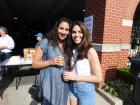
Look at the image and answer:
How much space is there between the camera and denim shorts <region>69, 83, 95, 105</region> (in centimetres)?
242

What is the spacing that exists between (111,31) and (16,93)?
11.1 feet

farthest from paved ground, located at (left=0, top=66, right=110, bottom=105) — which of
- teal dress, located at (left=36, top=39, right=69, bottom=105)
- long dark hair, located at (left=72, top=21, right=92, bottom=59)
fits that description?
long dark hair, located at (left=72, top=21, right=92, bottom=59)

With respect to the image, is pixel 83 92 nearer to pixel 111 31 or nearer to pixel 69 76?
pixel 69 76

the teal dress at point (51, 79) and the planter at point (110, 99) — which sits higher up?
the teal dress at point (51, 79)

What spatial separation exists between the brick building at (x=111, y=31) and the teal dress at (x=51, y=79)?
11.4 ft

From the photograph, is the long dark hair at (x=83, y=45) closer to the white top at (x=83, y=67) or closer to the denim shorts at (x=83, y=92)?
the white top at (x=83, y=67)

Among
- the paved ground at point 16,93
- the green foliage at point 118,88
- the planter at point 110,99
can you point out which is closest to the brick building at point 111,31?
the green foliage at point 118,88

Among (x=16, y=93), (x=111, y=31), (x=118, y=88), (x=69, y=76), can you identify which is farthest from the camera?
(x=111, y=31)

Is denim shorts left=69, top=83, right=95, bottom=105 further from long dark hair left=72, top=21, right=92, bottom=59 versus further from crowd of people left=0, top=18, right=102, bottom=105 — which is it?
long dark hair left=72, top=21, right=92, bottom=59

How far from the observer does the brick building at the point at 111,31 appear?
574 centimetres

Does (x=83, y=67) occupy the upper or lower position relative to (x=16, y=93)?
upper

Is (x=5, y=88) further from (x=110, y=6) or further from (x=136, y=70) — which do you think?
(x=136, y=70)

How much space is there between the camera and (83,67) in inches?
93.6

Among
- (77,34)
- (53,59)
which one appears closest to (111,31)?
(77,34)
